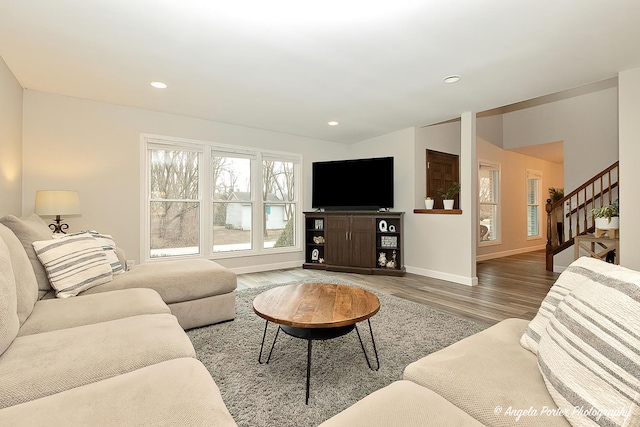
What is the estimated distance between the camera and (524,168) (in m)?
7.22

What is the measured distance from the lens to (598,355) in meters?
0.83

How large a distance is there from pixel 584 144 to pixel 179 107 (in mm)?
6446

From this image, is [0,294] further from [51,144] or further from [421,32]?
[51,144]

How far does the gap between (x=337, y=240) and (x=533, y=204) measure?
571 centimetres

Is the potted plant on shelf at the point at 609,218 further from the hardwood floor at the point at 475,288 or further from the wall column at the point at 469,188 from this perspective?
the wall column at the point at 469,188

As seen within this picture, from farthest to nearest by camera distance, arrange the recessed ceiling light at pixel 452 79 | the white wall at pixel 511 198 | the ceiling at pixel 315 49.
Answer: the white wall at pixel 511 198 < the recessed ceiling light at pixel 452 79 < the ceiling at pixel 315 49

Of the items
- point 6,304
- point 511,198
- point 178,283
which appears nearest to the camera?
point 6,304

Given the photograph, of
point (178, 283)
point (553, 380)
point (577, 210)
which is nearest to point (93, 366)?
point (178, 283)

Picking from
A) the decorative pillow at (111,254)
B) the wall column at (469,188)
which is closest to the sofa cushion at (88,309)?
the decorative pillow at (111,254)

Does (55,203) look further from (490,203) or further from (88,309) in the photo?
(490,203)

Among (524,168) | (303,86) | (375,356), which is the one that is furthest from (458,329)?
(524,168)

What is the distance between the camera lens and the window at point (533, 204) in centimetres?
752

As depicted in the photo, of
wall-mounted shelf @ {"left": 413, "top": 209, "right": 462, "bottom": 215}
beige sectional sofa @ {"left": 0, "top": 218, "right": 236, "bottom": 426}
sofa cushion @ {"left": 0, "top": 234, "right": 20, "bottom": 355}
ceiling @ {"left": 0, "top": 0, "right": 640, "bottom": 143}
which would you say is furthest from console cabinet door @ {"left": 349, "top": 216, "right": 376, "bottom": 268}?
sofa cushion @ {"left": 0, "top": 234, "right": 20, "bottom": 355}

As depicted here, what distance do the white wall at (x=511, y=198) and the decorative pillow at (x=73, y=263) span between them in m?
6.33
